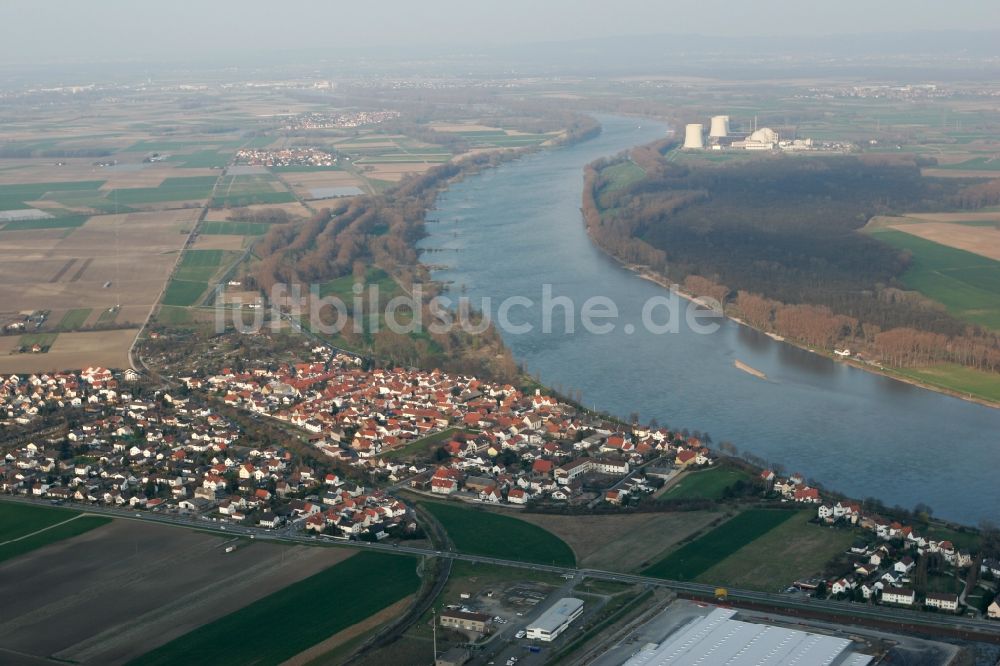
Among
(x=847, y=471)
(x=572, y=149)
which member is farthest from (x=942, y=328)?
(x=572, y=149)

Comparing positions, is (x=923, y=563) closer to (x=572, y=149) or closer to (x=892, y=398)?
(x=892, y=398)

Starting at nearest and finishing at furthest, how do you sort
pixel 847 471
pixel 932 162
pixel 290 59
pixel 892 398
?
pixel 847 471, pixel 892 398, pixel 932 162, pixel 290 59

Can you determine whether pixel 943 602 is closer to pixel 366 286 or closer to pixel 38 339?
pixel 38 339

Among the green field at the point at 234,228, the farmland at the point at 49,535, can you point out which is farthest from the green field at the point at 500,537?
the green field at the point at 234,228

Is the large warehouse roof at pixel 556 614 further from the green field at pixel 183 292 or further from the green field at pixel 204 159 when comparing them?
the green field at pixel 204 159

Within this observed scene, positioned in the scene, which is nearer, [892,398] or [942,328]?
[892,398]

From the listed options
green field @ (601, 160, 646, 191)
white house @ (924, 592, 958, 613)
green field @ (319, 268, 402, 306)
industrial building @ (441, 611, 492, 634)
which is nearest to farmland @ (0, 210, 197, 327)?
A: green field @ (319, 268, 402, 306)

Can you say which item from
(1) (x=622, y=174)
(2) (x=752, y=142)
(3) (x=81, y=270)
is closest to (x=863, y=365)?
(3) (x=81, y=270)
